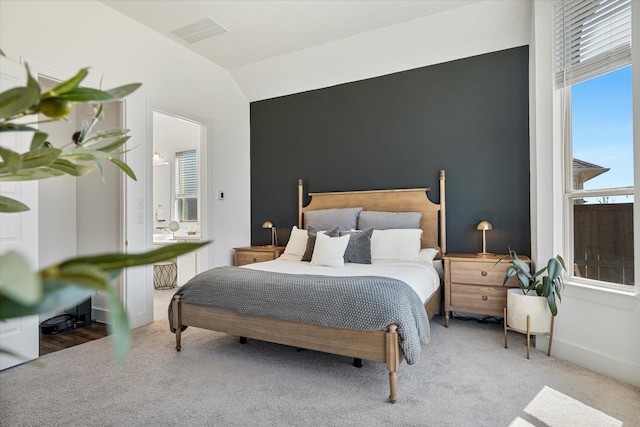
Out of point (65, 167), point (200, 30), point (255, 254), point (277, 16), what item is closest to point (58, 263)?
point (65, 167)

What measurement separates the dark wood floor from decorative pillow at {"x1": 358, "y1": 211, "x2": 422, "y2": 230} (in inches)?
110

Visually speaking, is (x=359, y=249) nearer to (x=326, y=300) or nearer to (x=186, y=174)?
(x=326, y=300)

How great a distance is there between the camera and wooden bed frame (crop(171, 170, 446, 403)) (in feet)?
6.93

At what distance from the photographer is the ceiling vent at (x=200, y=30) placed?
3.61 metres

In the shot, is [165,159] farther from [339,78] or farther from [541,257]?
[541,257]

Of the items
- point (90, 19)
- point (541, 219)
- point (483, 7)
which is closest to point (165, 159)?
point (90, 19)

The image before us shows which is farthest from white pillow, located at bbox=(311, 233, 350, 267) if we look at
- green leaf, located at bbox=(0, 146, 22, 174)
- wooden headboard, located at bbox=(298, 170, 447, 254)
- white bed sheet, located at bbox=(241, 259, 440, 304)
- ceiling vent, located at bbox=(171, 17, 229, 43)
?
green leaf, located at bbox=(0, 146, 22, 174)

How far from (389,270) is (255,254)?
2.07m

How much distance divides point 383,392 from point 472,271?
5.31 ft

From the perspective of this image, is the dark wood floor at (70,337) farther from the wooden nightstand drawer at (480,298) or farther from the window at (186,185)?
the wooden nightstand drawer at (480,298)

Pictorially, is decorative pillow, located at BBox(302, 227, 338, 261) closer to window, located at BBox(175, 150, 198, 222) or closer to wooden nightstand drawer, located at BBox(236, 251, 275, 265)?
wooden nightstand drawer, located at BBox(236, 251, 275, 265)

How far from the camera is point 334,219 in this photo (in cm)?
411

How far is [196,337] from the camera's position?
3.21 m

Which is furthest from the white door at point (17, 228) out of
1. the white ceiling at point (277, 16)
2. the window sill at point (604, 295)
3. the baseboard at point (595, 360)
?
the window sill at point (604, 295)
